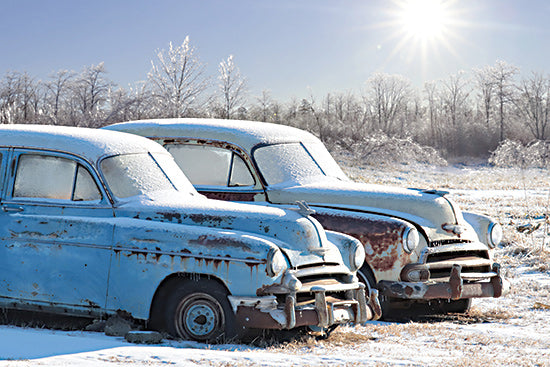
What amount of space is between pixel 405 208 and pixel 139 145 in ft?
9.41

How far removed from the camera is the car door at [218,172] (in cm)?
822

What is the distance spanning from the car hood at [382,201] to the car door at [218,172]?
0.27 metres

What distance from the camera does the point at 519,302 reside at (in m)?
8.76

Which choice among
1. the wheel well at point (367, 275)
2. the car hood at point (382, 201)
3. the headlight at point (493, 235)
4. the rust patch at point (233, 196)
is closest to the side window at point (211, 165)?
the rust patch at point (233, 196)

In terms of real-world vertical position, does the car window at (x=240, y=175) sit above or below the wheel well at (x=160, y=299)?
above

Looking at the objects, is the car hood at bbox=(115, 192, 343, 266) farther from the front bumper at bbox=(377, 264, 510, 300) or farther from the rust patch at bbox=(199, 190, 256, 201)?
the rust patch at bbox=(199, 190, 256, 201)

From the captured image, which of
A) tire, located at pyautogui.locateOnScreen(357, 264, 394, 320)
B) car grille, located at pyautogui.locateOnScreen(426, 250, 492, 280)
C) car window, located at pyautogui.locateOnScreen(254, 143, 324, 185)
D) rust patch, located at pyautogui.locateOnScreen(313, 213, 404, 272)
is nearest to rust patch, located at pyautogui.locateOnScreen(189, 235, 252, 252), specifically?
rust patch, located at pyautogui.locateOnScreen(313, 213, 404, 272)

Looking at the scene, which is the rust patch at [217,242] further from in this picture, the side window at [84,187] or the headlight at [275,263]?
the side window at [84,187]

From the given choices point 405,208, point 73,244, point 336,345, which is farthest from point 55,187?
point 405,208

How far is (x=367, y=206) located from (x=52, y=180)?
3.25 meters

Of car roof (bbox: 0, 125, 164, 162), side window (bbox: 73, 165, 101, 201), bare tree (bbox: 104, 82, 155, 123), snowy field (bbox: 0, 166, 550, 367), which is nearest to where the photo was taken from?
snowy field (bbox: 0, 166, 550, 367)

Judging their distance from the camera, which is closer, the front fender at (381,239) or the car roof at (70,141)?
the car roof at (70,141)

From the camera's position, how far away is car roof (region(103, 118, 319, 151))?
845 cm

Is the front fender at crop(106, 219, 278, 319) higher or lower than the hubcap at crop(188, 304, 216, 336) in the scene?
higher
